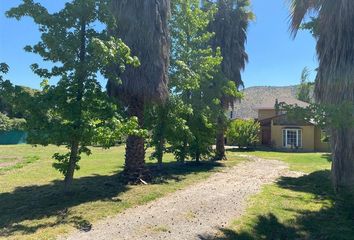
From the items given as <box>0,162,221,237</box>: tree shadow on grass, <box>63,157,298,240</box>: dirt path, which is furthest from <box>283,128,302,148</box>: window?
<box>63,157,298,240</box>: dirt path

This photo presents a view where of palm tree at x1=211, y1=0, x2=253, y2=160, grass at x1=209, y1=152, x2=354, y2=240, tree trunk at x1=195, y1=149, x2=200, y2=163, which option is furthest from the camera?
palm tree at x1=211, y1=0, x2=253, y2=160

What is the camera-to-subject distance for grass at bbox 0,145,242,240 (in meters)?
8.40

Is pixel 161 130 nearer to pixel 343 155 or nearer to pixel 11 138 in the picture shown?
pixel 343 155

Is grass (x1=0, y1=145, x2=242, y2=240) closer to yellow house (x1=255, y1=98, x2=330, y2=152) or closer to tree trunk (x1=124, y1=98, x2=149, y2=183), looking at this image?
tree trunk (x1=124, y1=98, x2=149, y2=183)

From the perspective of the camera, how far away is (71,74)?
10.5m

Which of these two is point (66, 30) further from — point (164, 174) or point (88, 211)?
point (164, 174)

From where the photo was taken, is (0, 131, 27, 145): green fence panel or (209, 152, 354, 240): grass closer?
(209, 152, 354, 240): grass

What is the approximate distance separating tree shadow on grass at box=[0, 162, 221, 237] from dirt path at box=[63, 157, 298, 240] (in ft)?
2.44

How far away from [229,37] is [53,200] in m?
17.7

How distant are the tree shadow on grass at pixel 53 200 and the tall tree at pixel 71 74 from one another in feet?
3.40

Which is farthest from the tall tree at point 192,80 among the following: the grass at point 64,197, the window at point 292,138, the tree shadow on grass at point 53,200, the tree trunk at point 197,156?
the window at point 292,138

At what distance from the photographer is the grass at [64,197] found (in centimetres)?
840

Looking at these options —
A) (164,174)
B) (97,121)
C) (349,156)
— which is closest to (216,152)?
(164,174)

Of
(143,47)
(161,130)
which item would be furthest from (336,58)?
(161,130)
